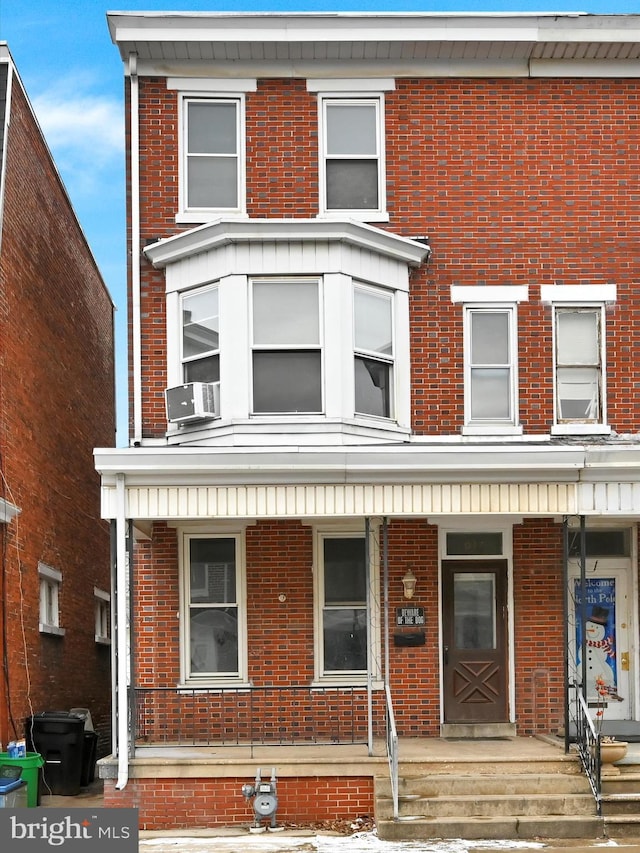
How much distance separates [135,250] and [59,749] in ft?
21.5

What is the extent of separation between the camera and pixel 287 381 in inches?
586

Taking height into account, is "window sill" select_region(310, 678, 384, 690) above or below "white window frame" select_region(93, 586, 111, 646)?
below

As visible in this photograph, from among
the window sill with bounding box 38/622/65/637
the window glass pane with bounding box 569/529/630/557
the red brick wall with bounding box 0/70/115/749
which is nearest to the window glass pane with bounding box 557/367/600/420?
the window glass pane with bounding box 569/529/630/557

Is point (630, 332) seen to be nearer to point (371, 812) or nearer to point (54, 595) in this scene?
point (371, 812)

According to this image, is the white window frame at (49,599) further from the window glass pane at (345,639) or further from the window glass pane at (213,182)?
the window glass pane at (213,182)

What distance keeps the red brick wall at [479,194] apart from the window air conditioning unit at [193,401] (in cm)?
86

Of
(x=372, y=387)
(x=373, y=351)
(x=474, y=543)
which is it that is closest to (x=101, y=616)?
(x=474, y=543)

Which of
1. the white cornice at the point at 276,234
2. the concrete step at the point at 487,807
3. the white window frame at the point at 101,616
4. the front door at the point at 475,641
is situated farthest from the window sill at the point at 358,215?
the white window frame at the point at 101,616

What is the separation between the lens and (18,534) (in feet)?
52.9

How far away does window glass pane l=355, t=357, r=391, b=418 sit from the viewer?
15.0 m

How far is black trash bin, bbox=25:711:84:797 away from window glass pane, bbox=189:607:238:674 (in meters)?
1.91

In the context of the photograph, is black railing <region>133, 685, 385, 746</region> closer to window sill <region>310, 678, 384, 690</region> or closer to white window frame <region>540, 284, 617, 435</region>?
window sill <region>310, 678, 384, 690</region>

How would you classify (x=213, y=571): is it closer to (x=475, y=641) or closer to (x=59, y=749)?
(x=59, y=749)

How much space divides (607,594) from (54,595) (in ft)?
27.3
